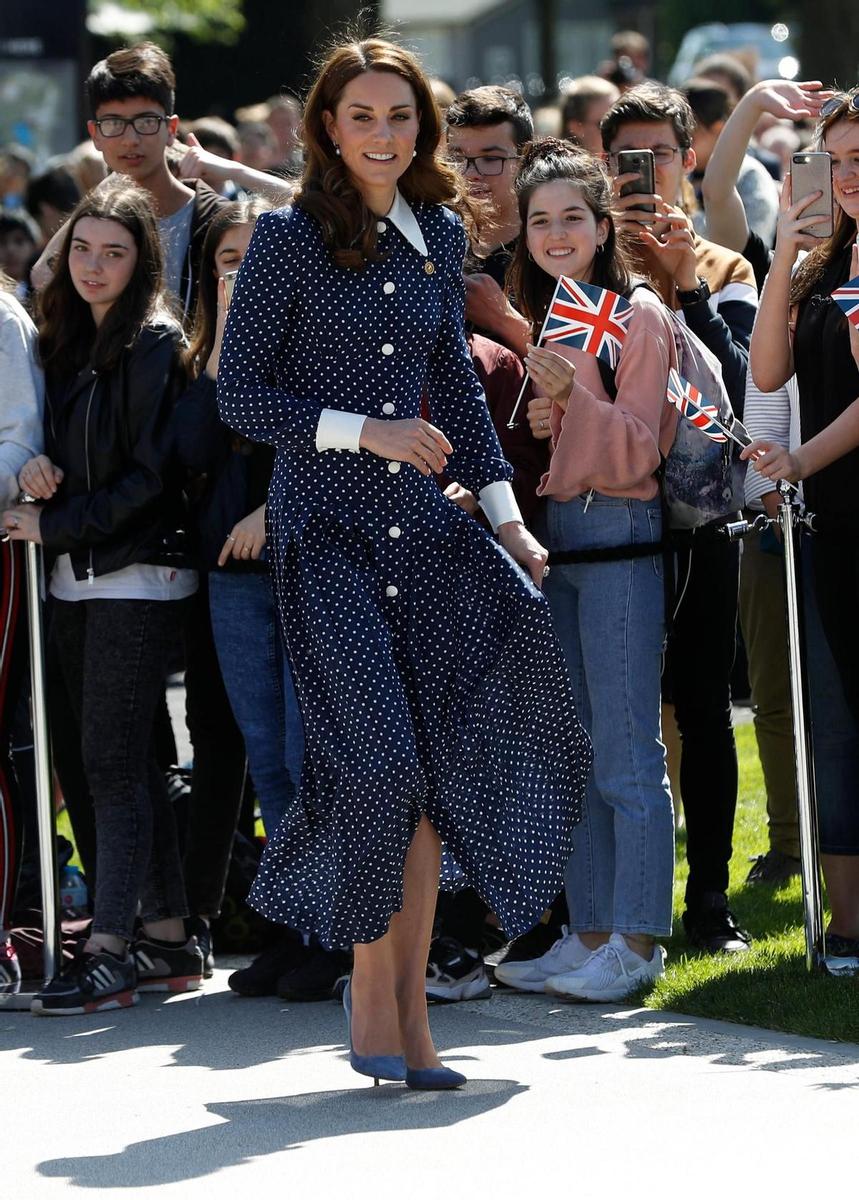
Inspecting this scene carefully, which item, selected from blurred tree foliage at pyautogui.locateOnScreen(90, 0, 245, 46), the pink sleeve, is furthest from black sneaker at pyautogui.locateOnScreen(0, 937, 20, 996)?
blurred tree foliage at pyautogui.locateOnScreen(90, 0, 245, 46)

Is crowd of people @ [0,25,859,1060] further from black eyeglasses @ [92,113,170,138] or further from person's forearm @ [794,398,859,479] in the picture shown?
black eyeglasses @ [92,113,170,138]

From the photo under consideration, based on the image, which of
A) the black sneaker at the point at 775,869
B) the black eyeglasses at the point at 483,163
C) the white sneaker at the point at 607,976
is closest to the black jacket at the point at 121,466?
the black eyeglasses at the point at 483,163

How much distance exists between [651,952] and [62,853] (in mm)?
2159

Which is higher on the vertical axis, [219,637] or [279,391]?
[279,391]

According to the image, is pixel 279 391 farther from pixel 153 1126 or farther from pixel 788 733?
pixel 788 733

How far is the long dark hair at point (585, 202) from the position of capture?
6.04 m

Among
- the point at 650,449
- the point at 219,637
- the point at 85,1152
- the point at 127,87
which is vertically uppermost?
the point at 127,87

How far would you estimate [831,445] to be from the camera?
5734 millimetres

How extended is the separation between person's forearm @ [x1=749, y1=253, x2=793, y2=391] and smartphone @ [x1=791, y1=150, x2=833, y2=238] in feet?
0.46

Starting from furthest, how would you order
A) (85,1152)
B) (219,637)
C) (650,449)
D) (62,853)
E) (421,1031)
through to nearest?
(62,853) < (219,637) < (650,449) < (421,1031) < (85,1152)

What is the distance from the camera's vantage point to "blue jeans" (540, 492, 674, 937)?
5.97m

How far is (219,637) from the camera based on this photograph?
6.23 meters

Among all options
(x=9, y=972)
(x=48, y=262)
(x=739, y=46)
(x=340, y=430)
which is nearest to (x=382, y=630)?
(x=340, y=430)

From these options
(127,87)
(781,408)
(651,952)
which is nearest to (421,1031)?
(651,952)
